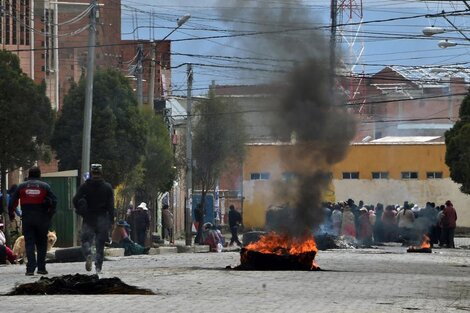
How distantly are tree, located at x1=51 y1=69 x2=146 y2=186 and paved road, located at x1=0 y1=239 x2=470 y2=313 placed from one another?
18.0m

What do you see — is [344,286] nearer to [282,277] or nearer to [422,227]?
[282,277]

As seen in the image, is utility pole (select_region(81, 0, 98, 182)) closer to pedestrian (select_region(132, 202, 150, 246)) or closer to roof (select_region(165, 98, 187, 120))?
pedestrian (select_region(132, 202, 150, 246))

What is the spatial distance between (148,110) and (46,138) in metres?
15.3

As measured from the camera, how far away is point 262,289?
676 inches

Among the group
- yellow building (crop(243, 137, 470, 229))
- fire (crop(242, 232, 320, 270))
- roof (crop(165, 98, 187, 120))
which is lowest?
fire (crop(242, 232, 320, 270))

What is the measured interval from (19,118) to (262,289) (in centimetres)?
1953

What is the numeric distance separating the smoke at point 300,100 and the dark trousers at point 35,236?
5.97 m

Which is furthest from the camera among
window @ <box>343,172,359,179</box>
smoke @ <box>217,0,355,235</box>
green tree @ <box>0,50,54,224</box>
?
window @ <box>343,172,359,179</box>

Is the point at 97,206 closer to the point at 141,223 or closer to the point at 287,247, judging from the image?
the point at 287,247

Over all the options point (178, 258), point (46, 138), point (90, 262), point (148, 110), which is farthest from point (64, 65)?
point (90, 262)

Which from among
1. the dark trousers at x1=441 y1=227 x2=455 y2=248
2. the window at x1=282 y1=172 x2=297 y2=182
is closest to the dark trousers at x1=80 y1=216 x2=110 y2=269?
the window at x1=282 y1=172 x2=297 y2=182

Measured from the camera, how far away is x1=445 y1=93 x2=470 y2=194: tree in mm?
57156

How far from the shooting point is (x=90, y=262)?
2136 centimetres

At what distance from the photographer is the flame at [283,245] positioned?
23359 mm
